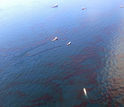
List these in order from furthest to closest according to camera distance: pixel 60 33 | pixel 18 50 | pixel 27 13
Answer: pixel 27 13 → pixel 60 33 → pixel 18 50

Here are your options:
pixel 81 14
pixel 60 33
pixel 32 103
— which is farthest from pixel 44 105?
pixel 81 14

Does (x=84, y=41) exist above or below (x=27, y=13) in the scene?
below

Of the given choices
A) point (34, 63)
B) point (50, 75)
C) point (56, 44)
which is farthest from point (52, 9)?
point (50, 75)

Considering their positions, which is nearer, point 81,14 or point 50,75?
point 50,75

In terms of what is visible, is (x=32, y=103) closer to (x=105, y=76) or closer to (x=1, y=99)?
(x=1, y=99)

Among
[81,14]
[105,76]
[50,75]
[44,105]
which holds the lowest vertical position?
[44,105]

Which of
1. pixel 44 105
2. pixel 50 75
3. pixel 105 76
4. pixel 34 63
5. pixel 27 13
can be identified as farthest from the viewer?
pixel 27 13
